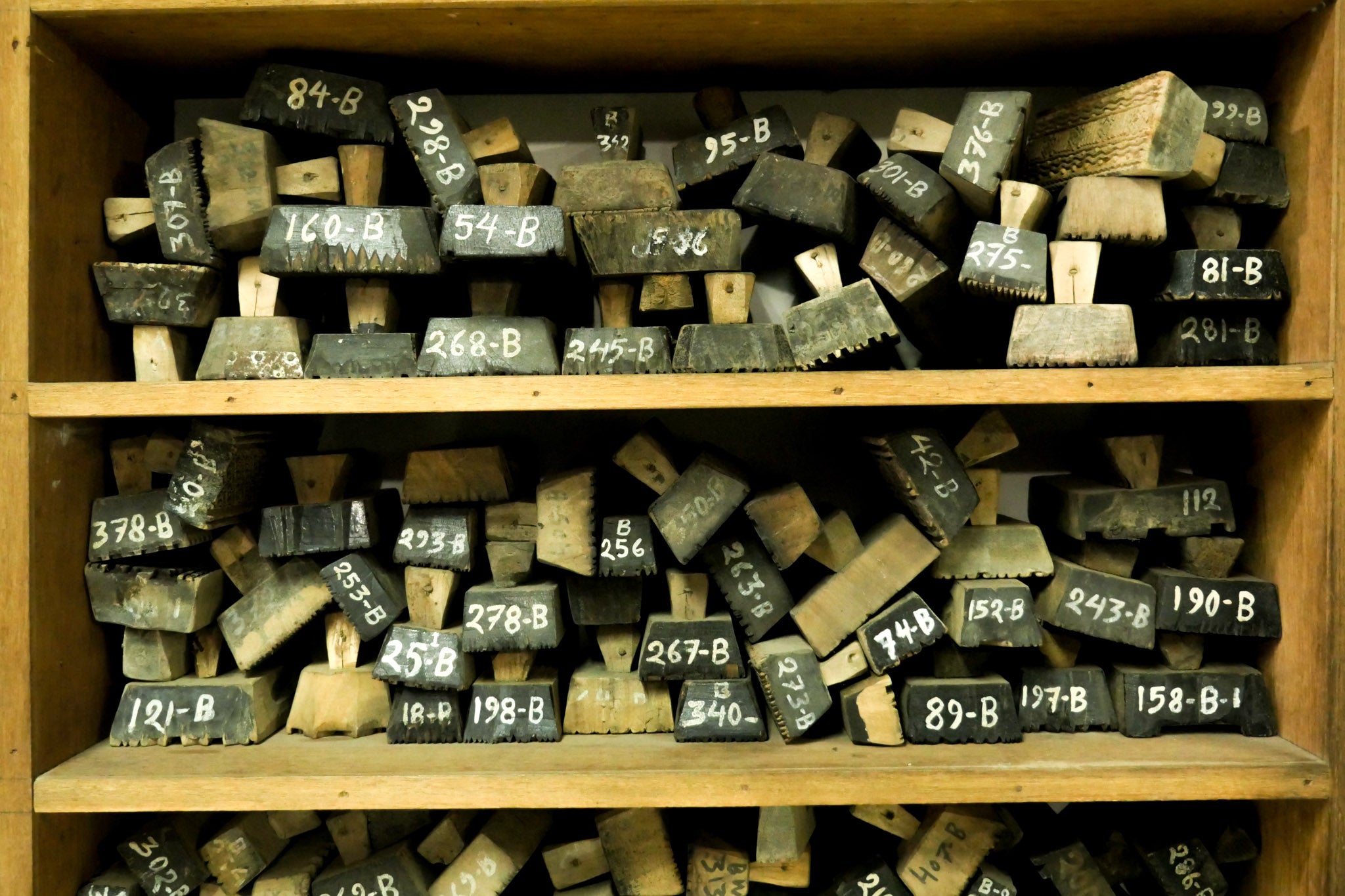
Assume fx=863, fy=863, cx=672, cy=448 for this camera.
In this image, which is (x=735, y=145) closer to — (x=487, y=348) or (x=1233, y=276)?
(x=487, y=348)

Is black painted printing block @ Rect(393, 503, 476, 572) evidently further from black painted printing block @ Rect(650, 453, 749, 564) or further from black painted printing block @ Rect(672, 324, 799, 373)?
black painted printing block @ Rect(672, 324, 799, 373)

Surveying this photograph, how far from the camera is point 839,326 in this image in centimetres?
118

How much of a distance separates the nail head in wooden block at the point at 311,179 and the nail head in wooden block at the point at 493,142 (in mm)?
204

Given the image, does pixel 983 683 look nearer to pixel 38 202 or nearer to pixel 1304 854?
pixel 1304 854

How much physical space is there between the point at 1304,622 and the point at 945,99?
0.98 meters

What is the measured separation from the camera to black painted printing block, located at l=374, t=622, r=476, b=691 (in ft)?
4.15

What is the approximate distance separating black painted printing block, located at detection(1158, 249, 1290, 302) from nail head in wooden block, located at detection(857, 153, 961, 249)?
1.18 feet

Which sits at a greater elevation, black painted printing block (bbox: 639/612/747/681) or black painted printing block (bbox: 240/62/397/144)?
black painted printing block (bbox: 240/62/397/144)

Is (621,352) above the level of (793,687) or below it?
above

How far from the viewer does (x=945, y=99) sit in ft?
4.85

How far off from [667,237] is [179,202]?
28.6 inches

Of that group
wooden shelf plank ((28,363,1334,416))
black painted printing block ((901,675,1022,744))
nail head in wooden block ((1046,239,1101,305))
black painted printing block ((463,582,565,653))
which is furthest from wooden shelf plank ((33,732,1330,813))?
nail head in wooden block ((1046,239,1101,305))

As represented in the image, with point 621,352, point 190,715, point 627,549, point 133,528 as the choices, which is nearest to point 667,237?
point 621,352

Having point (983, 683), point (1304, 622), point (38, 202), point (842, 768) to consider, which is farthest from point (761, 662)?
point (38, 202)
